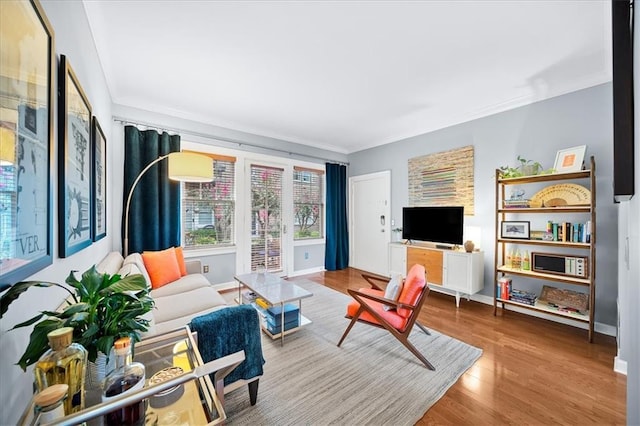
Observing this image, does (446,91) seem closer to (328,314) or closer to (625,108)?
(625,108)

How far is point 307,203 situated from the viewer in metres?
5.14

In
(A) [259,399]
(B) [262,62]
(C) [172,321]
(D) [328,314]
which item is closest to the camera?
(A) [259,399]

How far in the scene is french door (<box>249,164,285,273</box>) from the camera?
4359mm

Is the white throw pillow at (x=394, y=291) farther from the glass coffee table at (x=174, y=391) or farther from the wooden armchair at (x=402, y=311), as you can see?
the glass coffee table at (x=174, y=391)

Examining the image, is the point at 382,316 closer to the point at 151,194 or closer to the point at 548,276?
the point at 548,276

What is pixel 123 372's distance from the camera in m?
0.80

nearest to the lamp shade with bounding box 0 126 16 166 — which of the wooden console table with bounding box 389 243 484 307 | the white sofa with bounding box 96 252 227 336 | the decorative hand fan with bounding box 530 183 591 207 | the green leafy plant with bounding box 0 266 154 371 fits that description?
the green leafy plant with bounding box 0 266 154 371

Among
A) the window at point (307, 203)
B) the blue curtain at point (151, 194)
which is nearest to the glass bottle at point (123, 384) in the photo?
the blue curtain at point (151, 194)

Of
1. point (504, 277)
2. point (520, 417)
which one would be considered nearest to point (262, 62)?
point (520, 417)

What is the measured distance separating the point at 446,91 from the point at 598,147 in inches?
63.9

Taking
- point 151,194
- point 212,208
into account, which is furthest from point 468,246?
point 151,194

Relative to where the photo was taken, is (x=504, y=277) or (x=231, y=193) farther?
(x=231, y=193)

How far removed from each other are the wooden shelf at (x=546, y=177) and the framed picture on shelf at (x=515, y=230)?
480 millimetres

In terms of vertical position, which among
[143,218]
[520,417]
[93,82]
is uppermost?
[93,82]
